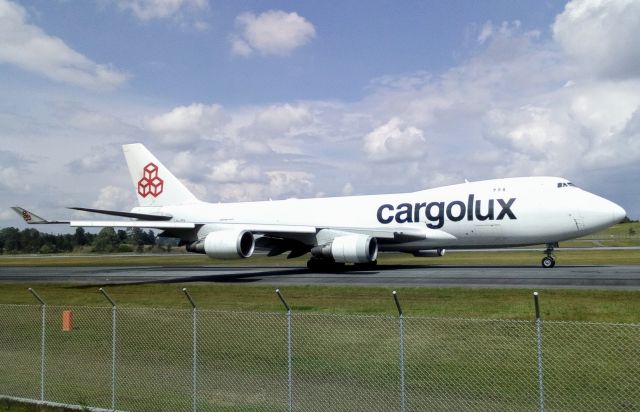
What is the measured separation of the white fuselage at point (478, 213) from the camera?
3047 cm

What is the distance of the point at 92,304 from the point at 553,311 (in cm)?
1665

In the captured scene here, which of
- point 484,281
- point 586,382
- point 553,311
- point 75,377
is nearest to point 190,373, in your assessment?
point 75,377

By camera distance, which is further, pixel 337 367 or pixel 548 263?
pixel 548 263

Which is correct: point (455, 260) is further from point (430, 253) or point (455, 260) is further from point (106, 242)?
point (106, 242)

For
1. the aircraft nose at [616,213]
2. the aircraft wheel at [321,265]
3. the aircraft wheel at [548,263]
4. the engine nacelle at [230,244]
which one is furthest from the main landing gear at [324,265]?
the aircraft nose at [616,213]

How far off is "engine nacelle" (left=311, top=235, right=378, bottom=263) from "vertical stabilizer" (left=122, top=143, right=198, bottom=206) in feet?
49.3

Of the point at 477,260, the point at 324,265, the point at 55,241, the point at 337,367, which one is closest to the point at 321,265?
the point at 324,265

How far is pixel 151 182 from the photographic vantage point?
4412cm

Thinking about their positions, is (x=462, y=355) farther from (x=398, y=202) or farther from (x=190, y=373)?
(x=398, y=202)

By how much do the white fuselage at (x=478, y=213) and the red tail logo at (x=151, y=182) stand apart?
11.0 metres

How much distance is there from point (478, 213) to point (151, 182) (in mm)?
24298

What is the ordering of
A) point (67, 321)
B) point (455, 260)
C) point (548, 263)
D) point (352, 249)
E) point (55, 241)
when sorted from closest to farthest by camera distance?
point (67, 321) < point (548, 263) < point (352, 249) < point (455, 260) < point (55, 241)

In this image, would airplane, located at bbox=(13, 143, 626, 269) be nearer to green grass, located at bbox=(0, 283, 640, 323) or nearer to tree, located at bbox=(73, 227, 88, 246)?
green grass, located at bbox=(0, 283, 640, 323)

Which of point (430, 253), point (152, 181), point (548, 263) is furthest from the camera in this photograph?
point (152, 181)
